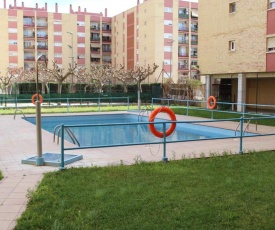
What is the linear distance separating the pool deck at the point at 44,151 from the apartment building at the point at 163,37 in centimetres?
4872

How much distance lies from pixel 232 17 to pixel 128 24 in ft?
143

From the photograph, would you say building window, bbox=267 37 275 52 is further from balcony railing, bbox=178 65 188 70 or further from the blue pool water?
balcony railing, bbox=178 65 188 70

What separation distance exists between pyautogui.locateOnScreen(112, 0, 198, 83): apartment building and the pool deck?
48.7 m

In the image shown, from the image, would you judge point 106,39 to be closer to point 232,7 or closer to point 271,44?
point 232,7

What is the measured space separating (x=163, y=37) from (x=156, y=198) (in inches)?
2328

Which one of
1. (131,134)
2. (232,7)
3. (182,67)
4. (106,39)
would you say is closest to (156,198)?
(131,134)

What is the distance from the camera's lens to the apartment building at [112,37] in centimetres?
6406

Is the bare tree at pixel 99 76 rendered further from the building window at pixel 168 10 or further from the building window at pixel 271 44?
the building window at pixel 271 44

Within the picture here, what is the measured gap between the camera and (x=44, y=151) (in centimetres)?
1114

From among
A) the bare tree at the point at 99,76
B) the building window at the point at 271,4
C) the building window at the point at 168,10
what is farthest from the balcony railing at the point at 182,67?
the building window at the point at 271,4

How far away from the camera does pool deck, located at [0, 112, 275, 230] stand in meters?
6.23

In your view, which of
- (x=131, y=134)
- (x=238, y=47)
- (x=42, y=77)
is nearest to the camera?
(x=131, y=134)

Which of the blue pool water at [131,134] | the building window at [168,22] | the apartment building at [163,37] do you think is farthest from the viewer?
the building window at [168,22]

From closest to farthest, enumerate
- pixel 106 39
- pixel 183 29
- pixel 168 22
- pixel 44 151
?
pixel 44 151, pixel 168 22, pixel 183 29, pixel 106 39
